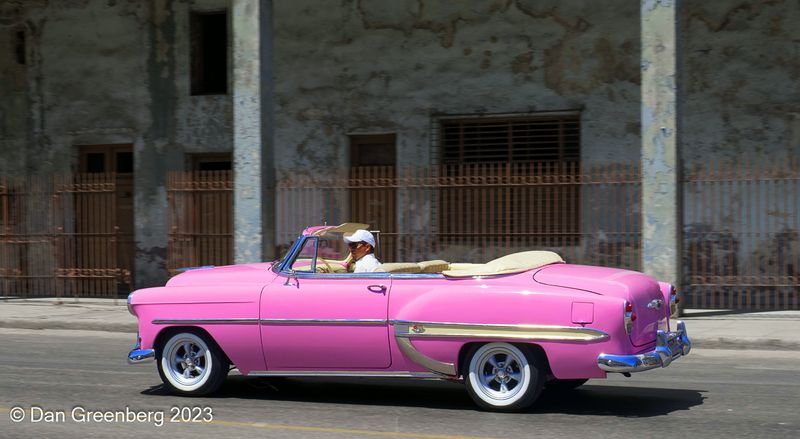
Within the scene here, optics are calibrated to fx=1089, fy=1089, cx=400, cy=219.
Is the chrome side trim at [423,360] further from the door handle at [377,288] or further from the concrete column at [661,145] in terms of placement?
the concrete column at [661,145]

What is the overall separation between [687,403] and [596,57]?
1014cm

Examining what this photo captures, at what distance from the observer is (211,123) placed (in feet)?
64.8

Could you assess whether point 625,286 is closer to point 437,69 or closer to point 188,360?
point 188,360

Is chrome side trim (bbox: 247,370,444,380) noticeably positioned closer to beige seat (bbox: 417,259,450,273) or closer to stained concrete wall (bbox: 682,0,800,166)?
beige seat (bbox: 417,259,450,273)

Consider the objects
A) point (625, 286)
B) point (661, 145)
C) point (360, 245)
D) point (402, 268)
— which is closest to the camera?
point (625, 286)

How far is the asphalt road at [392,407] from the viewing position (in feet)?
22.9

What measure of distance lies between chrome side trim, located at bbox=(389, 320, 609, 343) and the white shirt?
0.73m

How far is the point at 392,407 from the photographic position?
26.0ft

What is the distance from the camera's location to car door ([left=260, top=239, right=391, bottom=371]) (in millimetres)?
7797

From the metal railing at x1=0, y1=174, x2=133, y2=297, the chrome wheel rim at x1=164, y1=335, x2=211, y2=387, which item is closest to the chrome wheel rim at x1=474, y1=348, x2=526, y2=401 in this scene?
the chrome wheel rim at x1=164, y1=335, x2=211, y2=387

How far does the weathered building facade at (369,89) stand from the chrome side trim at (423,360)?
25.4 feet

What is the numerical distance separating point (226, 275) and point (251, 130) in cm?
803
